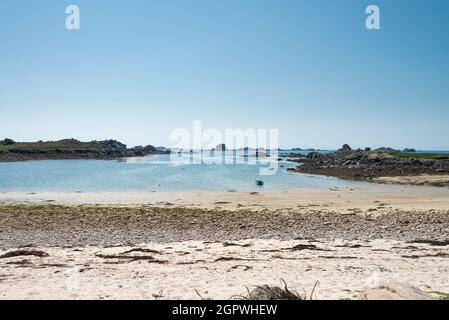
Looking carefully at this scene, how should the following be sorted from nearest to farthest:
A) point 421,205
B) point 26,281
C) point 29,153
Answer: point 26,281 → point 421,205 → point 29,153

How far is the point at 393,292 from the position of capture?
23.4 feet

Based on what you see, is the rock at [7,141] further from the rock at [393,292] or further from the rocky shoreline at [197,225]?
the rock at [393,292]

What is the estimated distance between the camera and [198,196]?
131ft

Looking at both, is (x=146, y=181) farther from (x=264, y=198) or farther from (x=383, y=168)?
(x=383, y=168)

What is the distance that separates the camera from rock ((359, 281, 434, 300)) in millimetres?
6992

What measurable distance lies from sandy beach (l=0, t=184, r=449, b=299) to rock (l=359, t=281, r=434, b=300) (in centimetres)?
37

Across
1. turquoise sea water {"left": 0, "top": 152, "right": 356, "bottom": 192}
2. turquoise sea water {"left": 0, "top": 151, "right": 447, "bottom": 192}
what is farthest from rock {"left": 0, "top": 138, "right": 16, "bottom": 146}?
turquoise sea water {"left": 0, "top": 151, "right": 447, "bottom": 192}

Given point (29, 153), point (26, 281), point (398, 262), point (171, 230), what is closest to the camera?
point (26, 281)

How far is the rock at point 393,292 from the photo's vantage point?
699 cm
